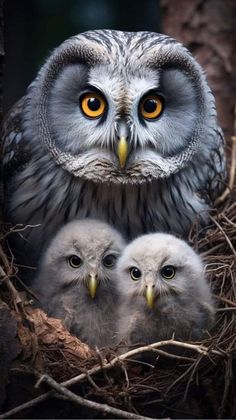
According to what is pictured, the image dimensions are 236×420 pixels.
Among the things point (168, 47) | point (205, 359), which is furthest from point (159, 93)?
point (205, 359)

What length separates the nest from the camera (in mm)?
3156

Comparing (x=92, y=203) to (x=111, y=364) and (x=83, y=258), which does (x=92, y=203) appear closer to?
(x=83, y=258)

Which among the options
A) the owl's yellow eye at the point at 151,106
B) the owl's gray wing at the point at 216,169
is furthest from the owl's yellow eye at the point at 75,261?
the owl's gray wing at the point at 216,169

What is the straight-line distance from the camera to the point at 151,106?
3.97 metres

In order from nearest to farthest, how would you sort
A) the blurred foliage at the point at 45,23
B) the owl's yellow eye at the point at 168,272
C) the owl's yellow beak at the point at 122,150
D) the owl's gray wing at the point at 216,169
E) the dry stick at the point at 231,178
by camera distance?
1. the owl's yellow eye at the point at 168,272
2. the owl's yellow beak at the point at 122,150
3. the owl's gray wing at the point at 216,169
4. the dry stick at the point at 231,178
5. the blurred foliage at the point at 45,23

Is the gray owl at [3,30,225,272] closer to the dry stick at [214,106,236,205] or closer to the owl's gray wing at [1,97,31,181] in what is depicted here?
the owl's gray wing at [1,97,31,181]

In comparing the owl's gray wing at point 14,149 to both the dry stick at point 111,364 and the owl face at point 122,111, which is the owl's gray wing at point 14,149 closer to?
the owl face at point 122,111

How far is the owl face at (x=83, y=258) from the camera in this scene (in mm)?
3732

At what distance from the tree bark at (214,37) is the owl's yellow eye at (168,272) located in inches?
88.2

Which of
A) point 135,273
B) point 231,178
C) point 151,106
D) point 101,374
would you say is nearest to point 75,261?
point 135,273

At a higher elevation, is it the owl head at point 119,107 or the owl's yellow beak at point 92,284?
the owl head at point 119,107

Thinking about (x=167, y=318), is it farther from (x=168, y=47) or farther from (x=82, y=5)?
(x=82, y=5)

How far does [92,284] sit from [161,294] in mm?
311

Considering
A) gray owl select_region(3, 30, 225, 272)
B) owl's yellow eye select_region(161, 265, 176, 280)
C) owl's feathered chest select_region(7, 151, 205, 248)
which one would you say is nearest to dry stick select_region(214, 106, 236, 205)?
gray owl select_region(3, 30, 225, 272)
